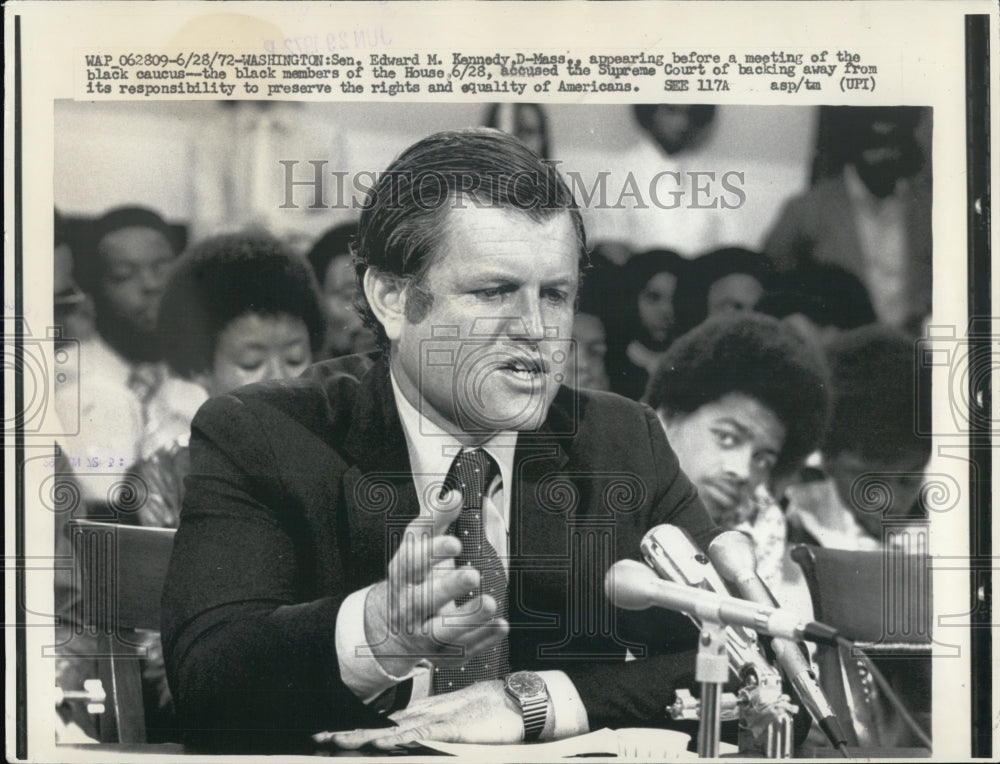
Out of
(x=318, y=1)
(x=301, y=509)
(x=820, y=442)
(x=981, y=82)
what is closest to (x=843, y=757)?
(x=820, y=442)

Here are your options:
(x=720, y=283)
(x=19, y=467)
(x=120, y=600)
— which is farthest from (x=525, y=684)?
(x=19, y=467)

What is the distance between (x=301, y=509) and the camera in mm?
3561

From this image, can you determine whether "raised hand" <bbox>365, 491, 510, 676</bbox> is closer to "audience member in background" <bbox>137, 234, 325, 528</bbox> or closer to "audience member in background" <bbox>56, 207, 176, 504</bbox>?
"audience member in background" <bbox>137, 234, 325, 528</bbox>

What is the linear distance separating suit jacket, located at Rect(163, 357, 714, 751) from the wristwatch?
5 cm

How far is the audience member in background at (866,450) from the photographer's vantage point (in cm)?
371

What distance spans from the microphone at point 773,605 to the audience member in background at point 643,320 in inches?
22.5

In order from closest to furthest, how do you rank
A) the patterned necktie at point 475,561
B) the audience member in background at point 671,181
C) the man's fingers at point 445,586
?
the man's fingers at point 445,586, the patterned necktie at point 475,561, the audience member in background at point 671,181

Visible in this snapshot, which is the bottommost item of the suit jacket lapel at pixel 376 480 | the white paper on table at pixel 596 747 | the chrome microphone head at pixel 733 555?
the white paper on table at pixel 596 747

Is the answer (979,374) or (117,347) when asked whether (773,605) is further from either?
(117,347)

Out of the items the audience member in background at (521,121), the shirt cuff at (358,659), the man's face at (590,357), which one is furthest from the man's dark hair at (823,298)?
the shirt cuff at (358,659)

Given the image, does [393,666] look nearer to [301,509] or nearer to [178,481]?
[301,509]

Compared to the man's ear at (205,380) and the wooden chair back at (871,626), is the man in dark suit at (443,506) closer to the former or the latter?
the man's ear at (205,380)

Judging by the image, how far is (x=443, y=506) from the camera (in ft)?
11.9

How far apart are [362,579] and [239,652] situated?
1.43 ft
